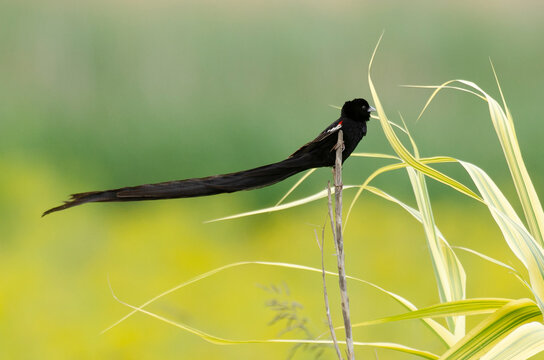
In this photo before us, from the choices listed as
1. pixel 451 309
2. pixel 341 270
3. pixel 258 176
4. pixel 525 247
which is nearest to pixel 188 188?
pixel 258 176

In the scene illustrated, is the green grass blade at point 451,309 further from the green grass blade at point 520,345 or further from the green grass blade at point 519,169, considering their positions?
the green grass blade at point 519,169

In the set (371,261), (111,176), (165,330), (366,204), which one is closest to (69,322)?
(165,330)

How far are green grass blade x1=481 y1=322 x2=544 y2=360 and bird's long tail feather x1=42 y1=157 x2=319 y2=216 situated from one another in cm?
30

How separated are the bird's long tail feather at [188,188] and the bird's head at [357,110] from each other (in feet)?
0.58

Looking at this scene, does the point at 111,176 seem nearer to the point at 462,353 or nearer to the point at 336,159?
the point at 336,159

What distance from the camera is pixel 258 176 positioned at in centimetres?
62

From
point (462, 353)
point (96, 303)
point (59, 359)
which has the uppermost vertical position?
point (462, 353)

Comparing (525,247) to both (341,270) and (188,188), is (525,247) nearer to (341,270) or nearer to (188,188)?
(341,270)

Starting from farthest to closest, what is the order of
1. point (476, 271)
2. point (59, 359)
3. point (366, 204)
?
point (366, 204) < point (476, 271) < point (59, 359)

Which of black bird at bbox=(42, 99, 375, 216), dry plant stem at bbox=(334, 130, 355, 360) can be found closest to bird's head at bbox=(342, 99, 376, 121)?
black bird at bbox=(42, 99, 375, 216)

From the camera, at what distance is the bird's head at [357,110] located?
2.50 ft

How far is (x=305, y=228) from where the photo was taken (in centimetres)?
205

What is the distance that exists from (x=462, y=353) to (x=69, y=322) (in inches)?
53.3

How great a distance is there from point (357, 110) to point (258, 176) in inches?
8.7
